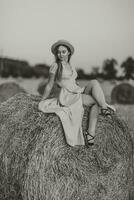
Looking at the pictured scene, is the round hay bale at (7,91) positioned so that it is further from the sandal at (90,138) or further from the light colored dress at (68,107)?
the sandal at (90,138)

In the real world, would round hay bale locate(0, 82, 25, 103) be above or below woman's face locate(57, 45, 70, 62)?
below

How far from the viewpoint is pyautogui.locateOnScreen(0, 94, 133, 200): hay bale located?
3.40 meters

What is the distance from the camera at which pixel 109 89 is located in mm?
9109

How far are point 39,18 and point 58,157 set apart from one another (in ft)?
18.1

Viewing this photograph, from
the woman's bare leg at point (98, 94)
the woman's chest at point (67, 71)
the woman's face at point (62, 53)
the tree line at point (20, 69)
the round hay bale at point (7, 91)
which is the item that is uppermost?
the woman's face at point (62, 53)

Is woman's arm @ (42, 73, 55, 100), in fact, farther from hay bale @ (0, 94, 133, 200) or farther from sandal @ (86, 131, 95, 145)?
sandal @ (86, 131, 95, 145)

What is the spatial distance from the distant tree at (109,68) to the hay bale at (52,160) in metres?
5.51

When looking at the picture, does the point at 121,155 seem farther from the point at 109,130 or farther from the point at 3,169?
the point at 3,169

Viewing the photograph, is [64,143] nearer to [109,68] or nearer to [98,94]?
[98,94]

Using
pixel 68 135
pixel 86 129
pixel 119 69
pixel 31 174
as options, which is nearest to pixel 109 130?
pixel 86 129

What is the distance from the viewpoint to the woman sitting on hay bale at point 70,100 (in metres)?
3.54

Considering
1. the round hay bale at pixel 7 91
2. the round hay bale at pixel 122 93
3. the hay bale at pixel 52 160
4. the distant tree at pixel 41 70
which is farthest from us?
the distant tree at pixel 41 70

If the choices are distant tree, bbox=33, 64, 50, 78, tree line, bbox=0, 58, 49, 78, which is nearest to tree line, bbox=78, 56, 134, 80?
distant tree, bbox=33, 64, 50, 78

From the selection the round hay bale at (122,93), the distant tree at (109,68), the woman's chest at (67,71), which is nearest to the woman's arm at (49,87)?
the woman's chest at (67,71)
